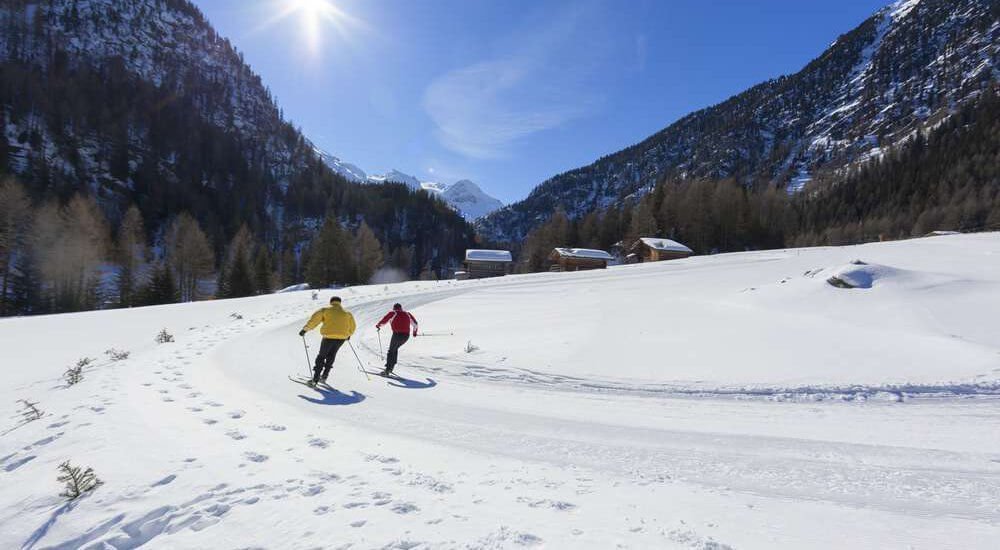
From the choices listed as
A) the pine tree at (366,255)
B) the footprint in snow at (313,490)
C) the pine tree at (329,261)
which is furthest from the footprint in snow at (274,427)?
the pine tree at (366,255)

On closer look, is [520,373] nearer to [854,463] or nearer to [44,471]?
[854,463]

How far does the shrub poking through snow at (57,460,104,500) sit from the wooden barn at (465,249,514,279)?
5712 cm

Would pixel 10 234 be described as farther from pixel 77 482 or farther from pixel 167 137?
pixel 167 137

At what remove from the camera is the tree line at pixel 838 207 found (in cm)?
6775

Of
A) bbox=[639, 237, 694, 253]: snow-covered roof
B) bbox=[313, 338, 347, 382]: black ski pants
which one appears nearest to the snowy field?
bbox=[313, 338, 347, 382]: black ski pants

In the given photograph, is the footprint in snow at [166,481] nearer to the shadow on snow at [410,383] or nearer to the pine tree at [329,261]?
the shadow on snow at [410,383]

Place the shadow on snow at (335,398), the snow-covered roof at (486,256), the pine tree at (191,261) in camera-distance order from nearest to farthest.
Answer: the shadow on snow at (335,398) → the pine tree at (191,261) → the snow-covered roof at (486,256)

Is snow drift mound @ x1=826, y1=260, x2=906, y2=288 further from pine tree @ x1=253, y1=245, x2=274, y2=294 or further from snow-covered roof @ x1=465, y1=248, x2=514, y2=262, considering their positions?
pine tree @ x1=253, y1=245, x2=274, y2=294

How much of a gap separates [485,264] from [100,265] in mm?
47767

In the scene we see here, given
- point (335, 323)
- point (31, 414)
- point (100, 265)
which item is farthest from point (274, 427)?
point (100, 265)

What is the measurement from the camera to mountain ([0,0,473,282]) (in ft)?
281

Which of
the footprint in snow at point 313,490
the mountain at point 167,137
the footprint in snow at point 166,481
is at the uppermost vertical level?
the mountain at point 167,137

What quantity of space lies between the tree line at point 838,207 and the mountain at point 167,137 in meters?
50.0

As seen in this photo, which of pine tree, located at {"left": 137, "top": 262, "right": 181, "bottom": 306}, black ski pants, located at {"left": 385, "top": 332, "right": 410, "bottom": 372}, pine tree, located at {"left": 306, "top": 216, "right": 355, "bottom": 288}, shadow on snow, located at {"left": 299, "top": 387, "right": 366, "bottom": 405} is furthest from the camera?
pine tree, located at {"left": 306, "top": 216, "right": 355, "bottom": 288}
